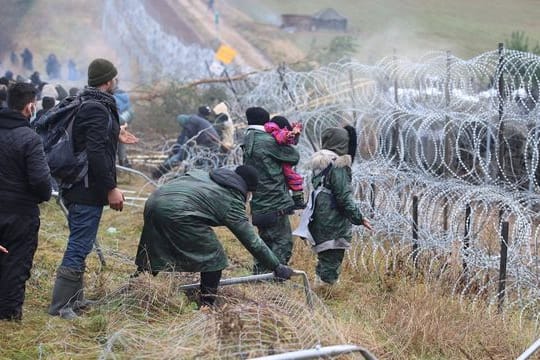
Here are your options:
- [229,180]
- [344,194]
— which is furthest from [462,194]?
[229,180]

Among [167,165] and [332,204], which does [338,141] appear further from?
[167,165]

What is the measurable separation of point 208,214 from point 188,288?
22.3 inches

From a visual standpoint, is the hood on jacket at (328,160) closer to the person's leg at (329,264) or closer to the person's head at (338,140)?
the person's head at (338,140)

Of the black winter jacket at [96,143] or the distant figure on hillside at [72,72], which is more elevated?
the black winter jacket at [96,143]

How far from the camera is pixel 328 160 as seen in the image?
5.75m

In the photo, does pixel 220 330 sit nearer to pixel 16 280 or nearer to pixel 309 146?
pixel 16 280

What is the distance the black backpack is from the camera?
15.4 ft

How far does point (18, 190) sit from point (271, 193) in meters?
2.21

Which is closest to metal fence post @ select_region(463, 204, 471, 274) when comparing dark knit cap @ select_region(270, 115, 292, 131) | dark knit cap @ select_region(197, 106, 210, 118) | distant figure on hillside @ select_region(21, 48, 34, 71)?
dark knit cap @ select_region(270, 115, 292, 131)

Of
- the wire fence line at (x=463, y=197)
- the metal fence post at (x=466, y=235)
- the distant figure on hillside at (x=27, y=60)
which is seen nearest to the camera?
the wire fence line at (x=463, y=197)

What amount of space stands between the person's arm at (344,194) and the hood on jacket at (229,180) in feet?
3.73

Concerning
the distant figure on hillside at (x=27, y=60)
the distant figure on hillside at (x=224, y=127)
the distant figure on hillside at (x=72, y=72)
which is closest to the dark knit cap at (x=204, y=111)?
the distant figure on hillside at (x=224, y=127)

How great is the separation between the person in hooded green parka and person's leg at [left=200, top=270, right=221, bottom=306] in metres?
1.32

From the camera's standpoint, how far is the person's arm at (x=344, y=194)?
565 centimetres
